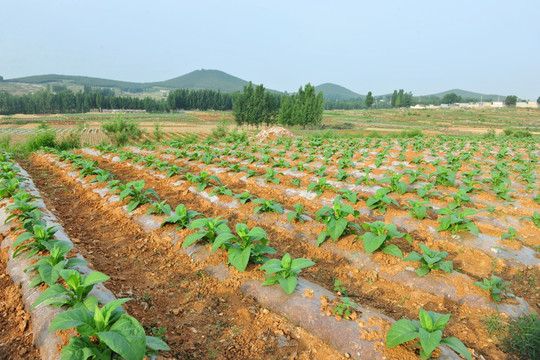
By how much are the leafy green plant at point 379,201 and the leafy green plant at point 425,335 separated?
119 inches

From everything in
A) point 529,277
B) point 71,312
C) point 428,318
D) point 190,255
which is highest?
point 71,312

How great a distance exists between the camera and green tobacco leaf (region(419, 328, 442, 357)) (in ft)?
6.46

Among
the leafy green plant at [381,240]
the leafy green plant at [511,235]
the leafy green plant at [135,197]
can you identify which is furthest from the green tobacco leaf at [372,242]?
the leafy green plant at [135,197]

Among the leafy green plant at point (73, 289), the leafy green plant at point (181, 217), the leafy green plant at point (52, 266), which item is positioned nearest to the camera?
the leafy green plant at point (73, 289)

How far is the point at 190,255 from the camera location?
365cm

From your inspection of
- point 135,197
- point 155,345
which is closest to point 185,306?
point 155,345

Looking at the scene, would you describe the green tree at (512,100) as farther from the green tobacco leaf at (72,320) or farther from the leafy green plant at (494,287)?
the green tobacco leaf at (72,320)

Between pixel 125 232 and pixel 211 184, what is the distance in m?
2.43

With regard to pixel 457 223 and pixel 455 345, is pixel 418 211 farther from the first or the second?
pixel 455 345

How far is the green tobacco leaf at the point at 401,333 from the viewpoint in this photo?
2.03m

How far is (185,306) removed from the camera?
9.51ft

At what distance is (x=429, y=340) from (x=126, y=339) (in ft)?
6.55

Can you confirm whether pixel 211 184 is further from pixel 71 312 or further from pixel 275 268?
pixel 71 312

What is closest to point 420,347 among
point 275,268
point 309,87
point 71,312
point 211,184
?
point 275,268
